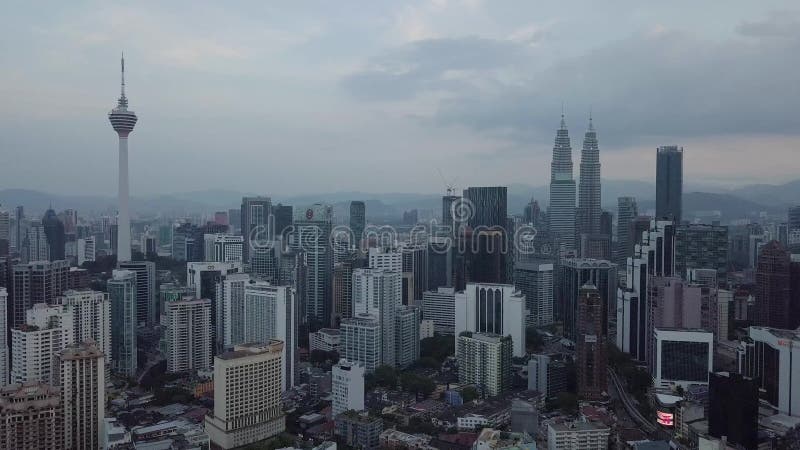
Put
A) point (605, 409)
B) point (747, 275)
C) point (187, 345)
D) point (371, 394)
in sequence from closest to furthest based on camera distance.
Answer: point (605, 409)
point (371, 394)
point (187, 345)
point (747, 275)

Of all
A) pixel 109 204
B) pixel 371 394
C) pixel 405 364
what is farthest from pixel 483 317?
pixel 109 204

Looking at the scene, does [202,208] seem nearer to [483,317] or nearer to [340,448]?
[483,317]

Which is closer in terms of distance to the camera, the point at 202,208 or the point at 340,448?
the point at 340,448

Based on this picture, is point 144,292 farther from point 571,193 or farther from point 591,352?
point 571,193

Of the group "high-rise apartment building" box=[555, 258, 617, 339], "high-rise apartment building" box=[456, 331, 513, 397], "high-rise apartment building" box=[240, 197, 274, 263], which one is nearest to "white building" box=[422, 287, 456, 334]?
"high-rise apartment building" box=[555, 258, 617, 339]

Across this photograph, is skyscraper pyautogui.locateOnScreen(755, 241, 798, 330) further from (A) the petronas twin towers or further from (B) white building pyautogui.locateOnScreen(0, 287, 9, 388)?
(B) white building pyautogui.locateOnScreen(0, 287, 9, 388)

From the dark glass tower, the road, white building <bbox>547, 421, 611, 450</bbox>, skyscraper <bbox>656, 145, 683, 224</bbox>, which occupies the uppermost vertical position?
skyscraper <bbox>656, 145, 683, 224</bbox>

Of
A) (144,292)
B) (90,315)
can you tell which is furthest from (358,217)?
(90,315)
